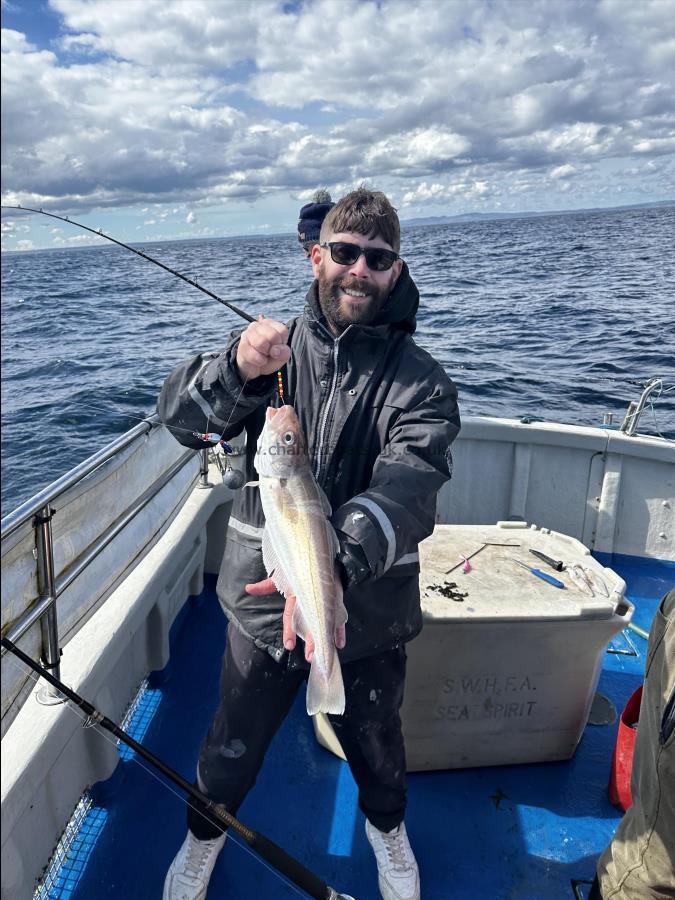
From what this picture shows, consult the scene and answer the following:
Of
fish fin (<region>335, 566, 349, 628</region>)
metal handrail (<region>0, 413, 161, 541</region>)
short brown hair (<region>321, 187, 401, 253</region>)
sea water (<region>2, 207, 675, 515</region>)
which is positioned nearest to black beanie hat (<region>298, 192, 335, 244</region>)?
sea water (<region>2, 207, 675, 515</region>)

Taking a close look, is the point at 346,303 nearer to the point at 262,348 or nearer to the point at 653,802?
the point at 262,348

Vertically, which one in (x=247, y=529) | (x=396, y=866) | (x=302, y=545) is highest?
(x=302, y=545)

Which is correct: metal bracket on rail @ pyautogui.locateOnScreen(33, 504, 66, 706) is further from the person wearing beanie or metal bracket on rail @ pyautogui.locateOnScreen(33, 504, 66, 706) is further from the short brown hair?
the person wearing beanie

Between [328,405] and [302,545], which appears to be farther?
[328,405]

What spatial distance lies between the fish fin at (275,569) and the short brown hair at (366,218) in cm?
144

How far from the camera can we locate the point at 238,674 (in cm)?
287

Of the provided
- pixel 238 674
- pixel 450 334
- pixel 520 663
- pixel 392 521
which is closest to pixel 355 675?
pixel 238 674

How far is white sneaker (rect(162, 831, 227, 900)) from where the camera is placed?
9.71 feet

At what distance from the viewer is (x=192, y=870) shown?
9.78ft

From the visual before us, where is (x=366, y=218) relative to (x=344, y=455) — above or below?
above

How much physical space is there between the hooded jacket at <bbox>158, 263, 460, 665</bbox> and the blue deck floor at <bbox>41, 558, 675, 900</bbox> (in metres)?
1.45

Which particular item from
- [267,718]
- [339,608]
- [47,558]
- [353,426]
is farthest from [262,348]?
[267,718]

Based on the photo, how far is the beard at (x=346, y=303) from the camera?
9.31ft

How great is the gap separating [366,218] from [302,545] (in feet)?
4.98
